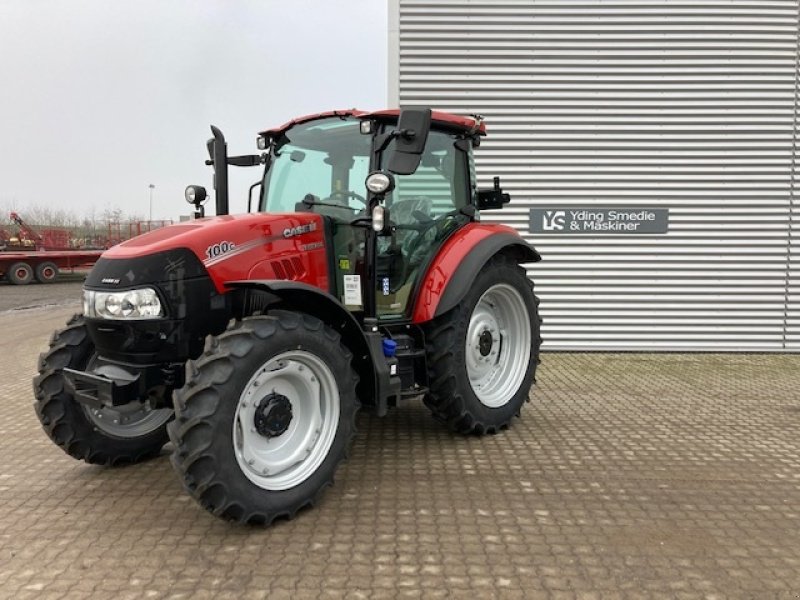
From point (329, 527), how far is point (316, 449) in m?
0.40

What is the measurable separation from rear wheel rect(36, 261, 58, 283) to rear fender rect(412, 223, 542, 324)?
19.2 meters

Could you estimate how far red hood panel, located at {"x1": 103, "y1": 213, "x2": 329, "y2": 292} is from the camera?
303 centimetres

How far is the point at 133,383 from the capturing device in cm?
288

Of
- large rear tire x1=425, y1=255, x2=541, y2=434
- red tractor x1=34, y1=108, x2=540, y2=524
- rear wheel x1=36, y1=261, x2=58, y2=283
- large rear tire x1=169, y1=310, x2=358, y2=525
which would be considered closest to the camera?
large rear tire x1=169, y1=310, x2=358, y2=525

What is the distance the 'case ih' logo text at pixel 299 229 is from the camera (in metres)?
3.38

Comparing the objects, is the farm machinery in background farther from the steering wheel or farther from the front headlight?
the front headlight

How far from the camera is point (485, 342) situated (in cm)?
449

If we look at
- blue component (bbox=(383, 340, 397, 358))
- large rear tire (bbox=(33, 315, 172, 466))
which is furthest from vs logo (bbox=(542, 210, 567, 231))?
large rear tire (bbox=(33, 315, 172, 466))

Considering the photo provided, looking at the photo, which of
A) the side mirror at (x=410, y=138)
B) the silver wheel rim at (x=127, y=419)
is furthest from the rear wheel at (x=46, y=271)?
the side mirror at (x=410, y=138)

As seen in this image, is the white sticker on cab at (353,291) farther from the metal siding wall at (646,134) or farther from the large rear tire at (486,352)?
the metal siding wall at (646,134)

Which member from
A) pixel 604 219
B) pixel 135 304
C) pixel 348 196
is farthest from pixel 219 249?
pixel 604 219

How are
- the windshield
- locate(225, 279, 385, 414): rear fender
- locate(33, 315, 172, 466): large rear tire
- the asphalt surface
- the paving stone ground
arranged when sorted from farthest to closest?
the asphalt surface → the windshield → locate(33, 315, 172, 466): large rear tire → locate(225, 279, 385, 414): rear fender → the paving stone ground

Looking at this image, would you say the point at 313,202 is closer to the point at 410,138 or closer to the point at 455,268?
the point at 410,138

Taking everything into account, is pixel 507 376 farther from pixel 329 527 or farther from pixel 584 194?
pixel 584 194
